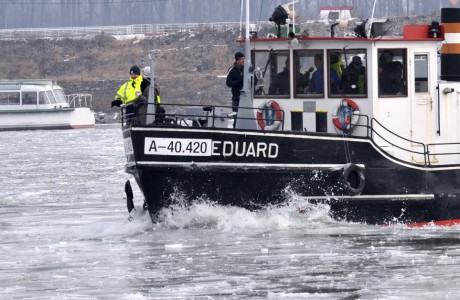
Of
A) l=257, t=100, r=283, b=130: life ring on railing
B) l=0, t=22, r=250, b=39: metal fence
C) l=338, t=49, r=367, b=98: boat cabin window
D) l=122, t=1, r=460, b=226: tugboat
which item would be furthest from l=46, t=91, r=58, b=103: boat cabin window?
l=338, t=49, r=367, b=98: boat cabin window

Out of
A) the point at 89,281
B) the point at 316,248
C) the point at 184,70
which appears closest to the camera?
the point at 89,281

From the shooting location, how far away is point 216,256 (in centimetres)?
1658

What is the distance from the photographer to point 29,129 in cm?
6216

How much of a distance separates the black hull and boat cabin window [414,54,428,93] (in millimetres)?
1237

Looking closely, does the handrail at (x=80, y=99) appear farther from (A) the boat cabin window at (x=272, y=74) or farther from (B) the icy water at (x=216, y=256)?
(A) the boat cabin window at (x=272, y=74)

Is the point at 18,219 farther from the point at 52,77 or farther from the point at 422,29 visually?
the point at 52,77

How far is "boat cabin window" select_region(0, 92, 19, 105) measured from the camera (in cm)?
6361

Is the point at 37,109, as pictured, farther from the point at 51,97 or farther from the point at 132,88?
the point at 132,88

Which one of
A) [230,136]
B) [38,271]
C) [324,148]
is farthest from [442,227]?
[38,271]

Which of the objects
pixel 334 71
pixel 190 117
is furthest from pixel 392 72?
pixel 190 117

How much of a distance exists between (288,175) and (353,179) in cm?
89

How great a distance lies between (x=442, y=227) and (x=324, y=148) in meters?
2.16

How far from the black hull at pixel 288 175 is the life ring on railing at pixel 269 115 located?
107cm

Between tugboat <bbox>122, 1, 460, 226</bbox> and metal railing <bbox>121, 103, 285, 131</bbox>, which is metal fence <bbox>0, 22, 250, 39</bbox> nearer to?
tugboat <bbox>122, 1, 460, 226</bbox>
